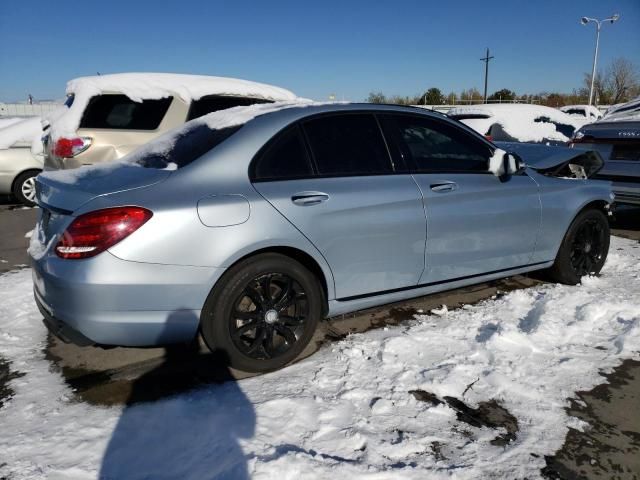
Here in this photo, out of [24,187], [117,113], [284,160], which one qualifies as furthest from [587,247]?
[24,187]

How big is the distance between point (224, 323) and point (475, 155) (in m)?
2.26

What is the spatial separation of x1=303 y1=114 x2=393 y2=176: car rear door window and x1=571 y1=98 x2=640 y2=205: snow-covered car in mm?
4460

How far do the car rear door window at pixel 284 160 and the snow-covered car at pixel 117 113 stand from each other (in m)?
3.43

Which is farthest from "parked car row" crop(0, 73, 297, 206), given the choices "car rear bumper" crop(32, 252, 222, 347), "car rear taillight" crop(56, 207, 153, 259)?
"car rear taillight" crop(56, 207, 153, 259)

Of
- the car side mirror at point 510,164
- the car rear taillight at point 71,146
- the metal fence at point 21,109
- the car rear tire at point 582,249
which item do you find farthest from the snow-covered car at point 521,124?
the metal fence at point 21,109

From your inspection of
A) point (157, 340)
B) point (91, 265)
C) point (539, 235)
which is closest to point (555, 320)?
point (539, 235)

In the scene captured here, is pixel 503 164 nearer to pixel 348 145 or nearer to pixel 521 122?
pixel 348 145

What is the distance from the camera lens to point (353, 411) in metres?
2.53

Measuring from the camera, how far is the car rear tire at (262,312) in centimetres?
273

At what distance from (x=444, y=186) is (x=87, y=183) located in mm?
2246

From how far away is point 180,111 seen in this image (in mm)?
6039

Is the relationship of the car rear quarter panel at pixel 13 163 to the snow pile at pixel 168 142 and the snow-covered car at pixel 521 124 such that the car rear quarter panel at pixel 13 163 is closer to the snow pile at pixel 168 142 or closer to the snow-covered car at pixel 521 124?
the snow pile at pixel 168 142

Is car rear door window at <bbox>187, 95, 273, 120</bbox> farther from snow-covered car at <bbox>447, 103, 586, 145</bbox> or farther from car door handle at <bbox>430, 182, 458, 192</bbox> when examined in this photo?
snow-covered car at <bbox>447, 103, 586, 145</bbox>

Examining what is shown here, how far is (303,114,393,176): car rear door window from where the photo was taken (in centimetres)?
310
